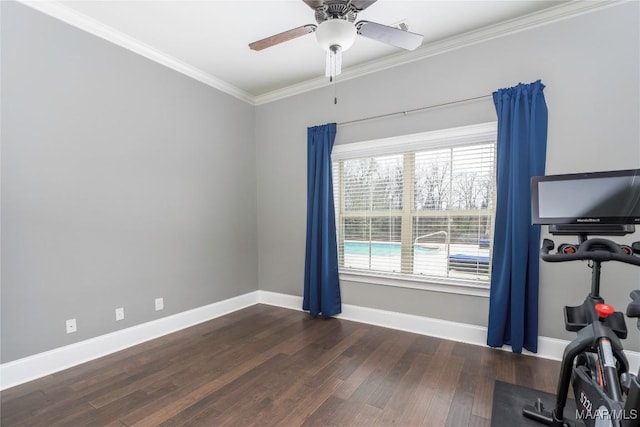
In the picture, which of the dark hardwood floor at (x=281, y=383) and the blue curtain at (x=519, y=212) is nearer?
the dark hardwood floor at (x=281, y=383)

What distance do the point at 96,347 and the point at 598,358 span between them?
12.0 feet

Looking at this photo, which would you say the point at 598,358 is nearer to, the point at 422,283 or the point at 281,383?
the point at 422,283

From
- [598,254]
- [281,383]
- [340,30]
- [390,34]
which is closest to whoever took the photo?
[598,254]

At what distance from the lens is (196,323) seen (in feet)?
11.3

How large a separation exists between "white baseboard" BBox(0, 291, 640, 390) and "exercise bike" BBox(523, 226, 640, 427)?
1.00 metres

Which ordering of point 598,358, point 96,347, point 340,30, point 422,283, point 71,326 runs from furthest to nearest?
point 422,283
point 96,347
point 71,326
point 340,30
point 598,358

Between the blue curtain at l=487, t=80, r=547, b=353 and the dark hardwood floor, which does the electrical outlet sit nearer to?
the dark hardwood floor

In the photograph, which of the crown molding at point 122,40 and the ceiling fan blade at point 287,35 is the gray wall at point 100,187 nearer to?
the crown molding at point 122,40

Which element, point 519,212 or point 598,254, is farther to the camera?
point 519,212

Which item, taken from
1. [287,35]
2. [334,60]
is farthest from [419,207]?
[287,35]

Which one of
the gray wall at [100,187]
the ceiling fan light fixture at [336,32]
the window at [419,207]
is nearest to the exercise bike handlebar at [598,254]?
the window at [419,207]

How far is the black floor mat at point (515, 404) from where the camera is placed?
1766mm

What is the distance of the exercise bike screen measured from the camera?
159 centimetres

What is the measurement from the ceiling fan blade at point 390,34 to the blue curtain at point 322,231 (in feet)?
5.01
